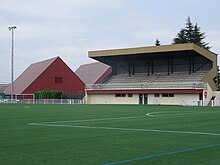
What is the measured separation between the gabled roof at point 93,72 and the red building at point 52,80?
9.78 m

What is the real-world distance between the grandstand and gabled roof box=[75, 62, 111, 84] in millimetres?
21283

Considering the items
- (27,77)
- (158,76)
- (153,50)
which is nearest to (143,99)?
(158,76)

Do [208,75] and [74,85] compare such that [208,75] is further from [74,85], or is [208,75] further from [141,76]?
[74,85]

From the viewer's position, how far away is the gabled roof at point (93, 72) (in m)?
104

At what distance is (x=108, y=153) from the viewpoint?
10828mm

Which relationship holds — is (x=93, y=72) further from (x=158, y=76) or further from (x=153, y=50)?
(x=153, y=50)

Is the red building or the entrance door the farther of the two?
the red building

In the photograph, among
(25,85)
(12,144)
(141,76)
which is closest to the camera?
(12,144)

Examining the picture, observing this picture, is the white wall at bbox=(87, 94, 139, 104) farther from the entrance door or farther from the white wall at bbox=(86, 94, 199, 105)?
the entrance door

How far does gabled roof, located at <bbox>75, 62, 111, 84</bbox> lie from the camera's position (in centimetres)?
10409

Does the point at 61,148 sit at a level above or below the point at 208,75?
below

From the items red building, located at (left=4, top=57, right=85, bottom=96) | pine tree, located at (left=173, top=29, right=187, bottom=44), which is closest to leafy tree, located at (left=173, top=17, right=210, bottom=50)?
pine tree, located at (left=173, top=29, right=187, bottom=44)

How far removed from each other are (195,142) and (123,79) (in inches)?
2570

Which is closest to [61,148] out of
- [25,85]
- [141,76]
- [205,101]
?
[205,101]
